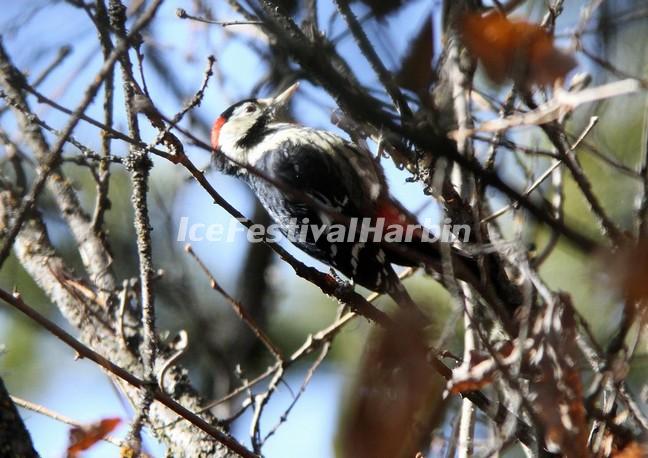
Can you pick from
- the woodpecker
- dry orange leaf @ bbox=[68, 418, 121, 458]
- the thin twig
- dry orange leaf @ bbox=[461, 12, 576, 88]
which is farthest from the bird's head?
dry orange leaf @ bbox=[461, 12, 576, 88]

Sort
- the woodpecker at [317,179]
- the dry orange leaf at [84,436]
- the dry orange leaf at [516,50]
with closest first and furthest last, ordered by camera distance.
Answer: the dry orange leaf at [516,50], the dry orange leaf at [84,436], the woodpecker at [317,179]

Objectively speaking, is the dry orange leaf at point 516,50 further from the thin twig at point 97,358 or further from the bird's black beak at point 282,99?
the bird's black beak at point 282,99

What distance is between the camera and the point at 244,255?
5086 millimetres

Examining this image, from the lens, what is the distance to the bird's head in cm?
461

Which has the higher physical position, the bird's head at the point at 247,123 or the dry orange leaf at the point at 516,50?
the bird's head at the point at 247,123

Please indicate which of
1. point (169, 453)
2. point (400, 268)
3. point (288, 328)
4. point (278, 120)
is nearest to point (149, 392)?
point (169, 453)

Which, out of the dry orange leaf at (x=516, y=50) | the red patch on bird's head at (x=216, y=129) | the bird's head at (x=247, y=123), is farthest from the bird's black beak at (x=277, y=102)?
the dry orange leaf at (x=516, y=50)

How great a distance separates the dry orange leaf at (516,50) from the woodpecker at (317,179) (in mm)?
1517

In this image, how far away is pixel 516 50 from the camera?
204 cm

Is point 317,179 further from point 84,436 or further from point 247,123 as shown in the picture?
point 84,436

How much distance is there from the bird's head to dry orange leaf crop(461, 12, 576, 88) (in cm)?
252

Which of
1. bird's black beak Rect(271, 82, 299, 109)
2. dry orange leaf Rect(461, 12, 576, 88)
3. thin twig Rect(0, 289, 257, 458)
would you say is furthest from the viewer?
bird's black beak Rect(271, 82, 299, 109)

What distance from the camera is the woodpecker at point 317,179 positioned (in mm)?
3875

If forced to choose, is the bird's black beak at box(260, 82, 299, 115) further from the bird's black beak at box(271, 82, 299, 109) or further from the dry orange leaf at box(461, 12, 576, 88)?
the dry orange leaf at box(461, 12, 576, 88)
